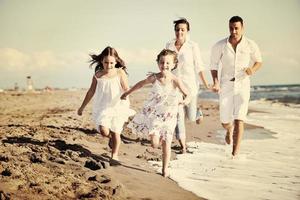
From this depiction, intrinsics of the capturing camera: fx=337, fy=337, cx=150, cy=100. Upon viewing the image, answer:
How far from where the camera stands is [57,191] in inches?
118

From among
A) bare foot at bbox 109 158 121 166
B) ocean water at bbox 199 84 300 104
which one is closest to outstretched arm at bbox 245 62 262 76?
bare foot at bbox 109 158 121 166

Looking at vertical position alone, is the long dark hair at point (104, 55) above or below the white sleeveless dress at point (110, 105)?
above

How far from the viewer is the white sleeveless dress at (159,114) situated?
13.1ft

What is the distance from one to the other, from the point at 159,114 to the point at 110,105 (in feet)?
2.70

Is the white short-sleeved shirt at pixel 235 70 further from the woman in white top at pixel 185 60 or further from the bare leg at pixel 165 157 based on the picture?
the bare leg at pixel 165 157

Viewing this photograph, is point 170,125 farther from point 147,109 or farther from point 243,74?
point 243,74

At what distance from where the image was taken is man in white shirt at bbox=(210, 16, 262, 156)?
489 centimetres

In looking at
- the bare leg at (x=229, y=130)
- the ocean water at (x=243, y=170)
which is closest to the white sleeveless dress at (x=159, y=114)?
the ocean water at (x=243, y=170)

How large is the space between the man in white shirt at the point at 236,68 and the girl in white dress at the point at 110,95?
1.44 meters

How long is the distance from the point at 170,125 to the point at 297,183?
5.03 feet

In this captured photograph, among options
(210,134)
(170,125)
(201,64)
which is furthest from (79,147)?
(210,134)

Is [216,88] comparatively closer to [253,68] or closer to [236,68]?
[236,68]

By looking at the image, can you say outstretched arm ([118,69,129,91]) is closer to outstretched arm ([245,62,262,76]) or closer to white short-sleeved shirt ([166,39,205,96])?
white short-sleeved shirt ([166,39,205,96])

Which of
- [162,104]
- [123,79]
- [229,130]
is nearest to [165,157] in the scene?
[162,104]
